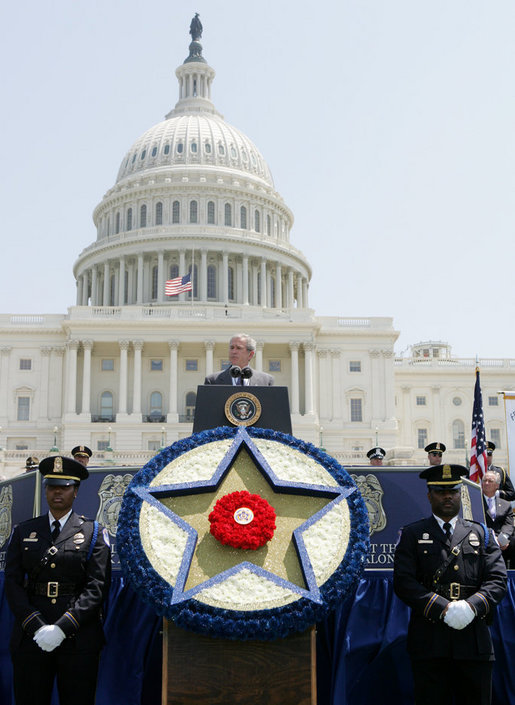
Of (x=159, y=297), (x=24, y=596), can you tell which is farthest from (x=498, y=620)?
(x=159, y=297)

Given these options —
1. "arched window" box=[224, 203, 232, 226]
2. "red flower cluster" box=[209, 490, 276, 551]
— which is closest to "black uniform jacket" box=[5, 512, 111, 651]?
"red flower cluster" box=[209, 490, 276, 551]

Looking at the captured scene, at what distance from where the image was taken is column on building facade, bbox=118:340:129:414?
77062 mm

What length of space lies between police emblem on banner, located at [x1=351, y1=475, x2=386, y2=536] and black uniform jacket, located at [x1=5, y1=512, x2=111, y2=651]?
10.4 ft

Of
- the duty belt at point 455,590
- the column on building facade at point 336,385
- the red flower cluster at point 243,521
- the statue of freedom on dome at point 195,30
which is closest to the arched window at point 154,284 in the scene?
the column on building facade at point 336,385

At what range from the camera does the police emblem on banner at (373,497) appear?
9.77 metres

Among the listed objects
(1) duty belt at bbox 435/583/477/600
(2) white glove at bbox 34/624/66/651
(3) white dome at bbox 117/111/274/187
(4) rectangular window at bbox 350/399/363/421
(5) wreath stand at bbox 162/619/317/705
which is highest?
(3) white dome at bbox 117/111/274/187

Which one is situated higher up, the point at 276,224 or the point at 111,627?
the point at 276,224

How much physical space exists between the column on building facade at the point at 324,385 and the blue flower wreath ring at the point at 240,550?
72491 millimetres

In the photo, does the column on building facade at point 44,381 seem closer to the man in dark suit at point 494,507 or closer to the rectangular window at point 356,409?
the rectangular window at point 356,409

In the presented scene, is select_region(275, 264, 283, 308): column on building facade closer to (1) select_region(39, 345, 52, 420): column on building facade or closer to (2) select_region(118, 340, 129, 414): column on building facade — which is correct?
(2) select_region(118, 340, 129, 414): column on building facade

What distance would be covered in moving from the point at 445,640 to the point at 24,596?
345 cm

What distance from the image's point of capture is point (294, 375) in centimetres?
7856

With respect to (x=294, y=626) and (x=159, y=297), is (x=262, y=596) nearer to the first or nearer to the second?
(x=294, y=626)

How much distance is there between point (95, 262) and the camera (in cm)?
9769
